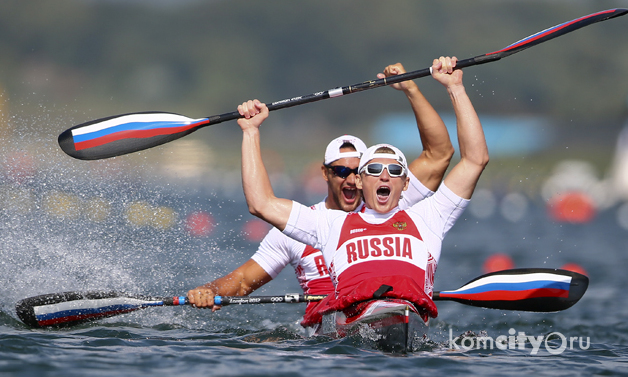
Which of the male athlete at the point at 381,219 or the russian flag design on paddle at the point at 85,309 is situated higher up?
the male athlete at the point at 381,219

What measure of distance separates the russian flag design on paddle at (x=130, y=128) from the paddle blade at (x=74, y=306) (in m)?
1.55

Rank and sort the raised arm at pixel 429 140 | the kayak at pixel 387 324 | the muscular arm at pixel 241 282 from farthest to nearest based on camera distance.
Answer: the muscular arm at pixel 241 282 → the raised arm at pixel 429 140 → the kayak at pixel 387 324

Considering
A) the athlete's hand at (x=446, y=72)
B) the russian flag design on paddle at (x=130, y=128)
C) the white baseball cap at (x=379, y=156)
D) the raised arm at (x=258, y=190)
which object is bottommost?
the raised arm at (x=258, y=190)

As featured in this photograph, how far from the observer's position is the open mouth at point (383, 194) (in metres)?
6.48

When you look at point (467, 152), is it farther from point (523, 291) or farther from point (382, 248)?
point (523, 291)

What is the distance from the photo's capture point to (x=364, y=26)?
119m

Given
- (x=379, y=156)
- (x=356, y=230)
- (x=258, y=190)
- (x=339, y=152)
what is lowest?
(x=356, y=230)

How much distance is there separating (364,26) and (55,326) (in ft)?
377

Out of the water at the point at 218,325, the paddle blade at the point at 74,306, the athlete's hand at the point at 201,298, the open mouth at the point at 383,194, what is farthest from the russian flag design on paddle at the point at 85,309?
the open mouth at the point at 383,194

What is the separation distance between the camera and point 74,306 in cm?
782

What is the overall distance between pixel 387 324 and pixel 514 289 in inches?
74.2

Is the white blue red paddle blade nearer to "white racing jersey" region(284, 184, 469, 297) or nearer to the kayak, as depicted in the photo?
"white racing jersey" region(284, 184, 469, 297)

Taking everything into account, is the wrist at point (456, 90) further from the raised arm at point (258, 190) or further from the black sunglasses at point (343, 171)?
the raised arm at point (258, 190)

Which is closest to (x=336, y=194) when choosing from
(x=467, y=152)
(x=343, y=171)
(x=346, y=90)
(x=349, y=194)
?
(x=349, y=194)
